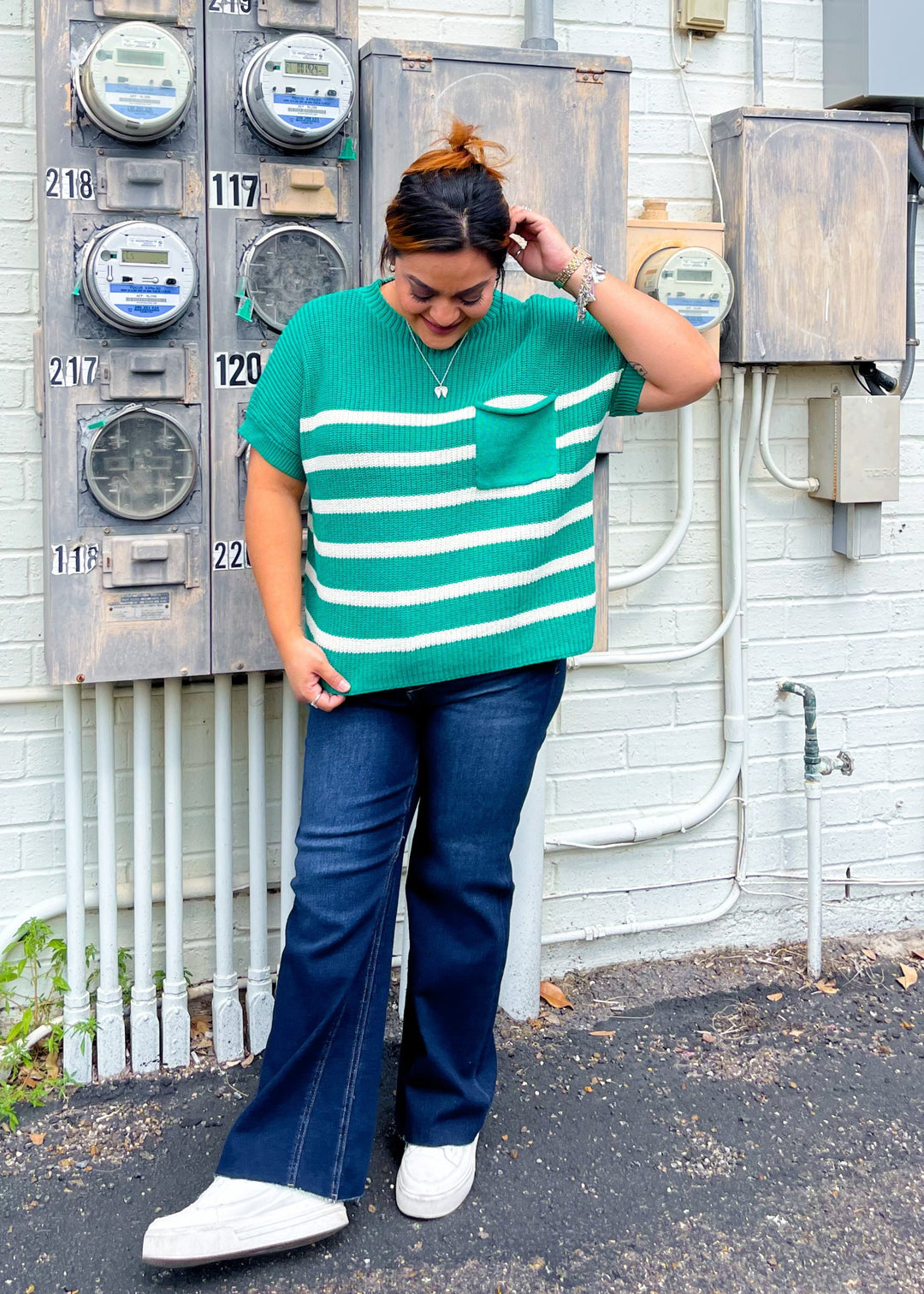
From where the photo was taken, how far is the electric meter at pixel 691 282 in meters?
2.77

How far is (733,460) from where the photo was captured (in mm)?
3076

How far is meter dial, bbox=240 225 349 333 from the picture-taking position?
243 centimetres

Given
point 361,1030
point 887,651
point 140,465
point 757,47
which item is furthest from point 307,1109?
point 757,47

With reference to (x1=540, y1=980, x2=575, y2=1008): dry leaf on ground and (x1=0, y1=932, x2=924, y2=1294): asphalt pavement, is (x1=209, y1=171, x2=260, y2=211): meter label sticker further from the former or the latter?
(x1=540, y1=980, x2=575, y2=1008): dry leaf on ground

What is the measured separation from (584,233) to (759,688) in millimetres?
1232

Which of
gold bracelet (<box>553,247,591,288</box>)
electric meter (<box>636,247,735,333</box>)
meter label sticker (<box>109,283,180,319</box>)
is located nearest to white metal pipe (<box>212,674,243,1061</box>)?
meter label sticker (<box>109,283,180,319</box>)

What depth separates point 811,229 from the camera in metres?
2.91

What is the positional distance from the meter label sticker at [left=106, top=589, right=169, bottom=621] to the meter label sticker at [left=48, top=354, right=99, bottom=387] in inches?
15.4

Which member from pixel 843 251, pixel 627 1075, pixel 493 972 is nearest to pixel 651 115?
pixel 843 251

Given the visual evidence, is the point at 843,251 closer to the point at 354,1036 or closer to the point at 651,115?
the point at 651,115

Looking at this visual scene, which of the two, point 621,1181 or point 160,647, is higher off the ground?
point 160,647

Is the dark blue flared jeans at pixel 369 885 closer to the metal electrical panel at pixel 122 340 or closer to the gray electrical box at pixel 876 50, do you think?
the metal electrical panel at pixel 122 340

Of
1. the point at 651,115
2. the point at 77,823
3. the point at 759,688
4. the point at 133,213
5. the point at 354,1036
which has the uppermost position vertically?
the point at 651,115

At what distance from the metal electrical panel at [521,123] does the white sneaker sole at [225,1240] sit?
66.8 inches
